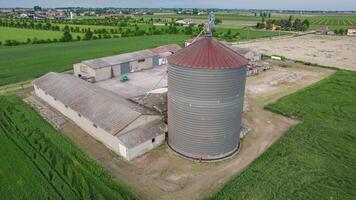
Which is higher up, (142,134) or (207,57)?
(207,57)

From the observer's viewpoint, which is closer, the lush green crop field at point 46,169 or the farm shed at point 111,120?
the lush green crop field at point 46,169

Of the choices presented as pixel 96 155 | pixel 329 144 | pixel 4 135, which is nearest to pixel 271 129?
pixel 329 144

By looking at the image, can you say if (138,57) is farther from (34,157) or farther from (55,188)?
(55,188)

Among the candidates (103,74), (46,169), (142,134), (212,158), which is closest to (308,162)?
(212,158)

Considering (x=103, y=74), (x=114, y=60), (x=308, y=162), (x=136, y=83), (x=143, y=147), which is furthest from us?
(x=114, y=60)

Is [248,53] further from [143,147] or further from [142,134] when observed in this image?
[143,147]

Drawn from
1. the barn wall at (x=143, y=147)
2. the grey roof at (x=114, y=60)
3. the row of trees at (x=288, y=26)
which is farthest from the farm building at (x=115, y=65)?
the row of trees at (x=288, y=26)

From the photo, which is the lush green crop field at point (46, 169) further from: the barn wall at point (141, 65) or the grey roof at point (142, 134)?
the barn wall at point (141, 65)
